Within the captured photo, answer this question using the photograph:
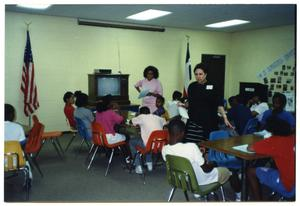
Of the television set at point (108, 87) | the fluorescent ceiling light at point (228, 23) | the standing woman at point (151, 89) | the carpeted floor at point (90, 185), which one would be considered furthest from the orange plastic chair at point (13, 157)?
the fluorescent ceiling light at point (228, 23)

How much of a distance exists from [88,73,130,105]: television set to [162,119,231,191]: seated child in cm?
427

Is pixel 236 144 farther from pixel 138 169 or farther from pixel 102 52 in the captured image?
pixel 102 52

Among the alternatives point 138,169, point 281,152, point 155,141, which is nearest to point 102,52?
point 138,169

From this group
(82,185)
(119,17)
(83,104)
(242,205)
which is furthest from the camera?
(119,17)

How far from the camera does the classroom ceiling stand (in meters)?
5.73

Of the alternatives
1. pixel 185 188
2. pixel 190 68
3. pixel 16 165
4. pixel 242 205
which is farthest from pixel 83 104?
pixel 190 68

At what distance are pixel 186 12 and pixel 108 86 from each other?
2284 mm

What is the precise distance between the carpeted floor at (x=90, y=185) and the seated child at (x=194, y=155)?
0.70 m

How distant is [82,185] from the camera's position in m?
3.69

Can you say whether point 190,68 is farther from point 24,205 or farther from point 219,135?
point 24,205

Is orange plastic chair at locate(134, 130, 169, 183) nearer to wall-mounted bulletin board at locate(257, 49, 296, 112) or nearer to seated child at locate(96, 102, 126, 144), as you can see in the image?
seated child at locate(96, 102, 126, 144)

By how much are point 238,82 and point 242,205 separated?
7.05 metres

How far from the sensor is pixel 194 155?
251 centimetres

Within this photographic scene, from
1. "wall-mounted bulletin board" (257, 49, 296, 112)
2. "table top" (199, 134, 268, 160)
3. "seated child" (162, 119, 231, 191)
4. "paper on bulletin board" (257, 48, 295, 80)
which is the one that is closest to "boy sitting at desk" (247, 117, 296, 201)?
"table top" (199, 134, 268, 160)
